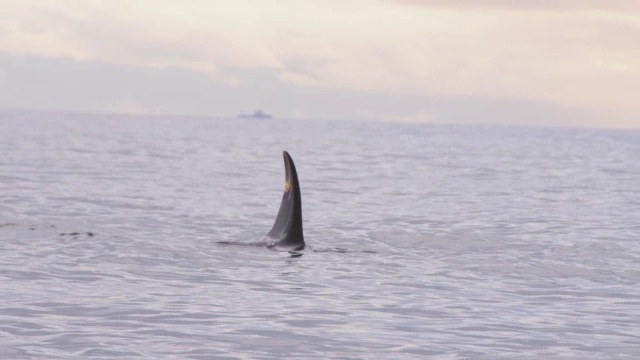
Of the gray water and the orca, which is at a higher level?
the orca

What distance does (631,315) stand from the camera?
47.8 feet

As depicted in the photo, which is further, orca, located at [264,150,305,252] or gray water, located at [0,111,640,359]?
orca, located at [264,150,305,252]

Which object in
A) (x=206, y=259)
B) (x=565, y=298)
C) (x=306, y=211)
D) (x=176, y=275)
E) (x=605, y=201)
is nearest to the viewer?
(x=565, y=298)

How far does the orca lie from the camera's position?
19047 mm

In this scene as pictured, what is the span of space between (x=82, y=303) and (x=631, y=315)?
6.50 metres

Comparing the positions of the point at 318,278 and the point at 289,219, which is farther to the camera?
the point at 289,219

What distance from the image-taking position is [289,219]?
19.4m

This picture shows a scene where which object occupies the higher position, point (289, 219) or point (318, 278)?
point (289, 219)

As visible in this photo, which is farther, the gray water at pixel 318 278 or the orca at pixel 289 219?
the orca at pixel 289 219

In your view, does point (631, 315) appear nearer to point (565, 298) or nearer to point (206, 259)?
point (565, 298)

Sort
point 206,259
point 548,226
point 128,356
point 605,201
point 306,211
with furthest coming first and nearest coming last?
point 605,201
point 306,211
point 548,226
point 206,259
point 128,356

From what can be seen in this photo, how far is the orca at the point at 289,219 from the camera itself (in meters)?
19.0

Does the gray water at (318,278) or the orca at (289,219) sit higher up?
the orca at (289,219)

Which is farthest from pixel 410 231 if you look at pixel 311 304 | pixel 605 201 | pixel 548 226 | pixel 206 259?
pixel 605 201
